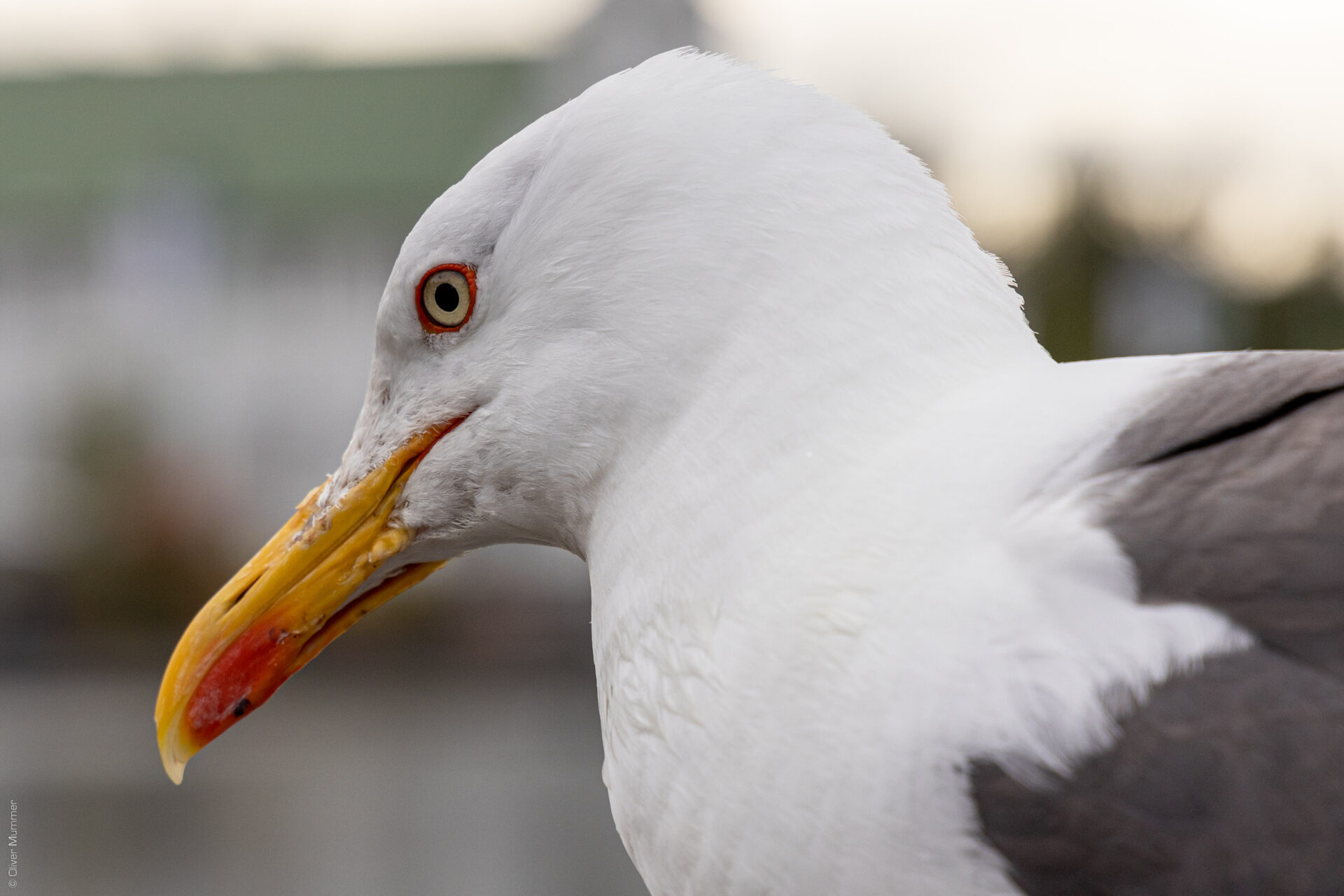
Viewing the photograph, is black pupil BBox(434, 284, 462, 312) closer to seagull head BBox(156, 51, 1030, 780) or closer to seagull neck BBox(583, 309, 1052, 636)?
seagull head BBox(156, 51, 1030, 780)

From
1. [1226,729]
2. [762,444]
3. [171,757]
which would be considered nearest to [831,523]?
[762,444]

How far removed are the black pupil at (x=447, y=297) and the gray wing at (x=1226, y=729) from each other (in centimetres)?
86

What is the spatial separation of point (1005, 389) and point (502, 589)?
11276mm

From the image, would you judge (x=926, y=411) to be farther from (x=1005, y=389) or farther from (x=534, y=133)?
(x=534, y=133)

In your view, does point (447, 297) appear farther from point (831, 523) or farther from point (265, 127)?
point (265, 127)

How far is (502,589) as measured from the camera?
1243cm

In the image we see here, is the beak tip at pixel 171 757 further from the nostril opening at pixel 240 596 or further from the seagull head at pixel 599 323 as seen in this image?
the nostril opening at pixel 240 596

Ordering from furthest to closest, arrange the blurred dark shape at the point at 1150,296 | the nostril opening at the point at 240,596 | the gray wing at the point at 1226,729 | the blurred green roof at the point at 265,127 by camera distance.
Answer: the blurred green roof at the point at 265,127 → the blurred dark shape at the point at 1150,296 → the nostril opening at the point at 240,596 → the gray wing at the point at 1226,729

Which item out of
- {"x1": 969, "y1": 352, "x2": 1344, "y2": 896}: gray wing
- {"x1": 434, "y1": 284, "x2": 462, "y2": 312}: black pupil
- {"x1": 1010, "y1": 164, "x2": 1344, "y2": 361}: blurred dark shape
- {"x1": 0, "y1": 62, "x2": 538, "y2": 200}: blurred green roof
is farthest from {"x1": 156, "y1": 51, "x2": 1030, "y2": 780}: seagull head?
{"x1": 0, "y1": 62, "x2": 538, "y2": 200}: blurred green roof

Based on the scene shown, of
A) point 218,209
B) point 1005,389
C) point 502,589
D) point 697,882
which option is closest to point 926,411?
point 1005,389

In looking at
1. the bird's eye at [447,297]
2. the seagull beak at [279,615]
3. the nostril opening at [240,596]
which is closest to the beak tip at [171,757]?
the seagull beak at [279,615]

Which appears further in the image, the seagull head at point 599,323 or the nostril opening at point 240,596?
the nostril opening at point 240,596

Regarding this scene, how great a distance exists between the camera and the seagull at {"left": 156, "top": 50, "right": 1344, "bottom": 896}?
1.15m

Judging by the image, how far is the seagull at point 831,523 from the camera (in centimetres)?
115
